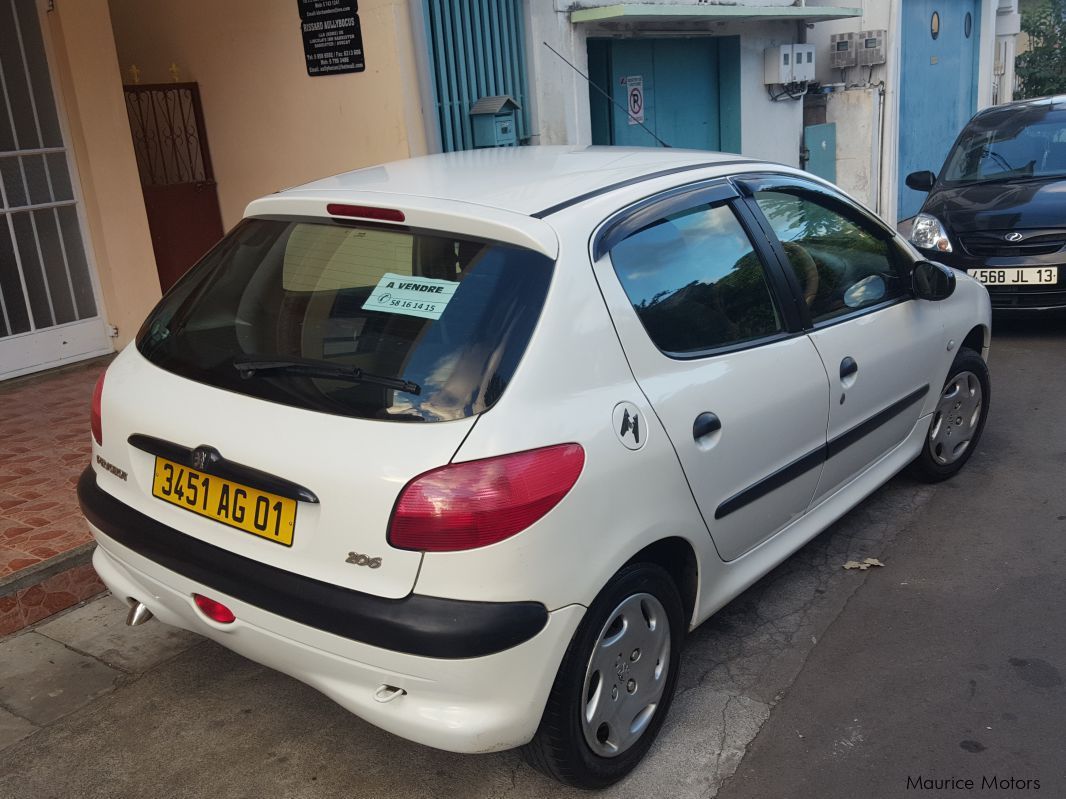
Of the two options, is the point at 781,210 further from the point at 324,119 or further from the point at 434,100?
the point at 324,119

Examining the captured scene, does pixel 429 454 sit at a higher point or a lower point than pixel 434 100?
lower

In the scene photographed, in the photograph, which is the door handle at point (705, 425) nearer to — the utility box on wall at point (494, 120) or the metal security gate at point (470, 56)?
the utility box on wall at point (494, 120)

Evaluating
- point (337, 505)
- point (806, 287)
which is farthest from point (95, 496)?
point (806, 287)

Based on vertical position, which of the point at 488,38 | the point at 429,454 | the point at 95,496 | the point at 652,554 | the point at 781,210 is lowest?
the point at 652,554

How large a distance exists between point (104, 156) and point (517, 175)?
477cm

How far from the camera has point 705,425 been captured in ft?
9.71

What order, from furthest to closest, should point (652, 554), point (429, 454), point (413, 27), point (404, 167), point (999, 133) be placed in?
1. point (999, 133)
2. point (413, 27)
3. point (404, 167)
4. point (652, 554)
5. point (429, 454)

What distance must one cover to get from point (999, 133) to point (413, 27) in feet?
15.9

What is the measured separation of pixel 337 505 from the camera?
96.0 inches

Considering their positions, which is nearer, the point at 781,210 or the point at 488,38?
the point at 781,210

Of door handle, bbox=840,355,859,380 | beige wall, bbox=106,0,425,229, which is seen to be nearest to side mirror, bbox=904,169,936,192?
beige wall, bbox=106,0,425,229

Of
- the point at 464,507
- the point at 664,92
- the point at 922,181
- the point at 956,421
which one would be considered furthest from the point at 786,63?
the point at 464,507

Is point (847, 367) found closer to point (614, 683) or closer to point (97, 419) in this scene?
point (614, 683)

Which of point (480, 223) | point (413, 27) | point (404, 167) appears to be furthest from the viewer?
point (413, 27)
